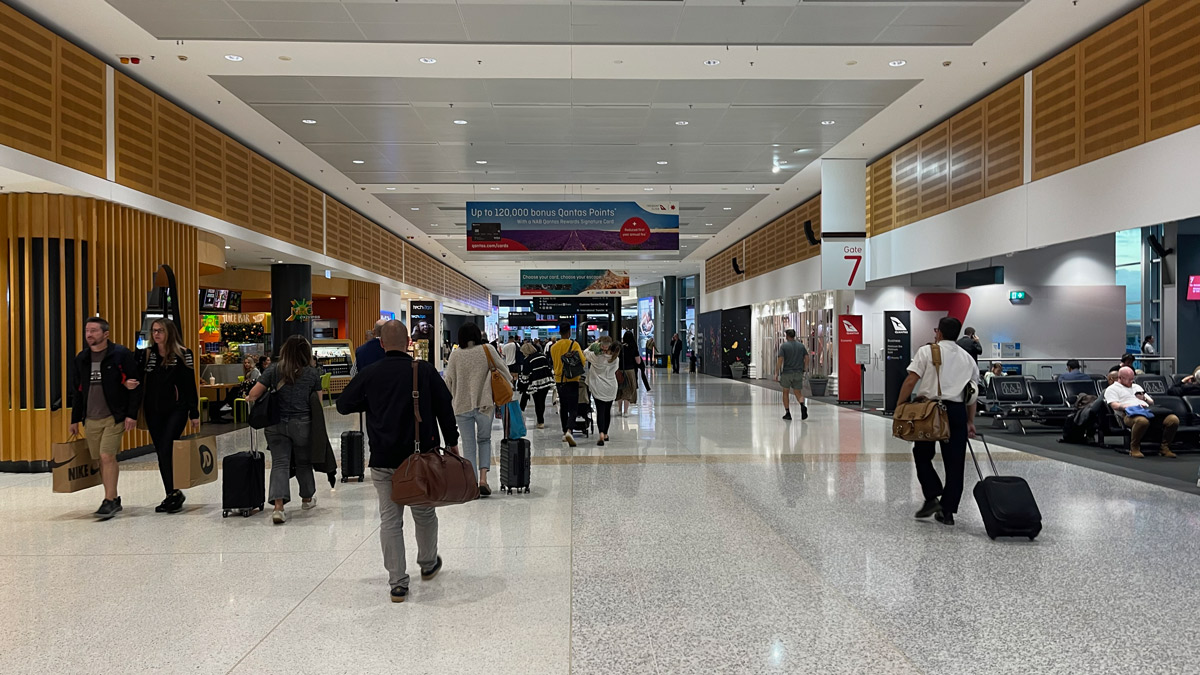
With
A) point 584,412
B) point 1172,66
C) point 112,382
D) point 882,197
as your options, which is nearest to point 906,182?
point 882,197

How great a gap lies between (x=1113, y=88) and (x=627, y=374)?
781 cm

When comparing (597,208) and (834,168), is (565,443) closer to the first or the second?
(597,208)

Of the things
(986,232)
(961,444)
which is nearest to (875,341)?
(986,232)

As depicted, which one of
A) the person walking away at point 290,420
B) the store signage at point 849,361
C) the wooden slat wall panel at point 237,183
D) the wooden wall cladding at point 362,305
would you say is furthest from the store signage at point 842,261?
the wooden wall cladding at point 362,305

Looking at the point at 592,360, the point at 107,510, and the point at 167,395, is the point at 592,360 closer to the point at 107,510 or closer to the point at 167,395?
the point at 167,395

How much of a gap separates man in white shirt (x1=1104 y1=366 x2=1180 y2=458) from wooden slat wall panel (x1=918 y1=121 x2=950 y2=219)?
14.7 ft

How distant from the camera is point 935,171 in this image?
1350 cm

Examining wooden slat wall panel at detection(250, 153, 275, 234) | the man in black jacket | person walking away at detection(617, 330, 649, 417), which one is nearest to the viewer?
the man in black jacket

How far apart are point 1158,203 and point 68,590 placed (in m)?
9.97

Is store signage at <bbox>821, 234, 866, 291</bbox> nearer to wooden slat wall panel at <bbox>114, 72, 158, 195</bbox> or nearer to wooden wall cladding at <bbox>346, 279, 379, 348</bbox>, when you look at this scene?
wooden slat wall panel at <bbox>114, 72, 158, 195</bbox>

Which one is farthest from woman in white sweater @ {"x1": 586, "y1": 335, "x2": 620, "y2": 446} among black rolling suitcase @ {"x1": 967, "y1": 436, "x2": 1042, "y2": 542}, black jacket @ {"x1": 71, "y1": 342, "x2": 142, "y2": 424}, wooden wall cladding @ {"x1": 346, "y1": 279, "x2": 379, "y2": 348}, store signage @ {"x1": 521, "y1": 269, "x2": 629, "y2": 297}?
store signage @ {"x1": 521, "y1": 269, "x2": 629, "y2": 297}

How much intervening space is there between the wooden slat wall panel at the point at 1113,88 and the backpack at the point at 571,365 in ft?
21.7

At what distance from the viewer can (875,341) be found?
58.8 ft

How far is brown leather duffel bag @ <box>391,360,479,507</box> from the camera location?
4.16 m
